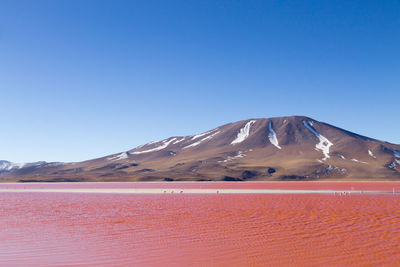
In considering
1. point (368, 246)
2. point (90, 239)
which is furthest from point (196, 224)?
point (368, 246)

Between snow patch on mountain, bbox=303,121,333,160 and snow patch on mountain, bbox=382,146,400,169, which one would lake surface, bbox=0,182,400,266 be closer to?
snow patch on mountain, bbox=382,146,400,169

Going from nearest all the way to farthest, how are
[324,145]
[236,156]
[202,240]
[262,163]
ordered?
[202,240] < [262,163] < [236,156] < [324,145]

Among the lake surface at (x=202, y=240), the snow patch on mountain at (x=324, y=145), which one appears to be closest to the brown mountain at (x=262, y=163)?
the snow patch on mountain at (x=324, y=145)

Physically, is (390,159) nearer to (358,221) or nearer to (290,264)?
(358,221)

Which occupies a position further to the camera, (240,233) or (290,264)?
(240,233)

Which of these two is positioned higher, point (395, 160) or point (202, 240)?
point (395, 160)

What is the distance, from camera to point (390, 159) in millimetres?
142750

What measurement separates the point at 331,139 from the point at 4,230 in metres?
189

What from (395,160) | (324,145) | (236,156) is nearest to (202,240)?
(395,160)

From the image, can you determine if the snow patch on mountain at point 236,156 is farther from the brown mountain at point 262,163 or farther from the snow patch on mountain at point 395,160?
the snow patch on mountain at point 395,160

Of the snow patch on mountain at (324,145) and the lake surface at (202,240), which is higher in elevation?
the snow patch on mountain at (324,145)

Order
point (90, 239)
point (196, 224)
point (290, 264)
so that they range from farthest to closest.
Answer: point (196, 224)
point (90, 239)
point (290, 264)

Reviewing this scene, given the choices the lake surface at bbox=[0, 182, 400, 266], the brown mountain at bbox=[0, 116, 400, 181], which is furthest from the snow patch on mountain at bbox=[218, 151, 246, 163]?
the lake surface at bbox=[0, 182, 400, 266]

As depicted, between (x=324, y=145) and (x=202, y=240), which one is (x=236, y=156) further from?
(x=202, y=240)
